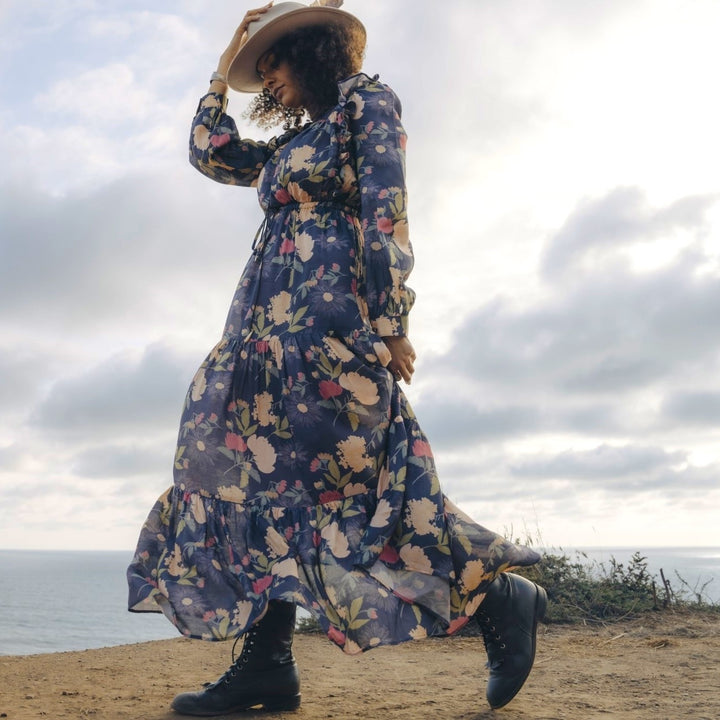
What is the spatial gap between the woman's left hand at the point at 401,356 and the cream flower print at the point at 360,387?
0.11 metres

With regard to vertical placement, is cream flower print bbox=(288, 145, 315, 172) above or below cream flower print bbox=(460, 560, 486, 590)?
above

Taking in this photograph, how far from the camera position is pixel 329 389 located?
95.0 inches

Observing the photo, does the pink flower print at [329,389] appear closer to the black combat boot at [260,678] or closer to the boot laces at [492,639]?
the black combat boot at [260,678]

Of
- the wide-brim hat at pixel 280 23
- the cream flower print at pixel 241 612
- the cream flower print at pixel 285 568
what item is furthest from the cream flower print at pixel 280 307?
the wide-brim hat at pixel 280 23

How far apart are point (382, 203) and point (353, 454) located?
81 centimetres

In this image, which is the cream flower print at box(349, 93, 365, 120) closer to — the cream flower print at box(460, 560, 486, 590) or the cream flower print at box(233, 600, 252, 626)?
the cream flower print at box(460, 560, 486, 590)

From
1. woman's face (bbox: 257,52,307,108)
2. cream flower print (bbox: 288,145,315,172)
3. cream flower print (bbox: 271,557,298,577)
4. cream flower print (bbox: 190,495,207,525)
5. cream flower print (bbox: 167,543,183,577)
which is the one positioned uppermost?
woman's face (bbox: 257,52,307,108)

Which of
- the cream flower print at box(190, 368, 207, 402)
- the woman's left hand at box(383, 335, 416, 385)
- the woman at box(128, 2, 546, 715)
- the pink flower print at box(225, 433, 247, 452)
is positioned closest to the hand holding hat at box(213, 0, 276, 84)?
the woman at box(128, 2, 546, 715)

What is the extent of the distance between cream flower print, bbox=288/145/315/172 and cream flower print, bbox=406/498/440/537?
118 centimetres

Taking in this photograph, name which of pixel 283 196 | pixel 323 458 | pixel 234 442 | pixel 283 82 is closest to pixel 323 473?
pixel 323 458

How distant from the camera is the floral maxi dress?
2.28 m

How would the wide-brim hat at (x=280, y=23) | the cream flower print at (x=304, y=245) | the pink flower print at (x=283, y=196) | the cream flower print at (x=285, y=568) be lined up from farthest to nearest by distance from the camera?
1. the wide-brim hat at (x=280, y=23)
2. the pink flower print at (x=283, y=196)
3. the cream flower print at (x=304, y=245)
4. the cream flower print at (x=285, y=568)

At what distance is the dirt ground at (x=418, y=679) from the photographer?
2631 millimetres

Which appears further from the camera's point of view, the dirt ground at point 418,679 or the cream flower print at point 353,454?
the dirt ground at point 418,679
